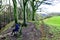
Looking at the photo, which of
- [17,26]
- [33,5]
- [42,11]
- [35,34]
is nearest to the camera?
[17,26]

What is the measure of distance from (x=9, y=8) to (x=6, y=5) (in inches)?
26.7

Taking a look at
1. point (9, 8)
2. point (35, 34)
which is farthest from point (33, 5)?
point (35, 34)

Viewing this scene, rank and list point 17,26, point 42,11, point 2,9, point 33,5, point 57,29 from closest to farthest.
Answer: point 17,26 → point 57,29 → point 33,5 → point 2,9 → point 42,11

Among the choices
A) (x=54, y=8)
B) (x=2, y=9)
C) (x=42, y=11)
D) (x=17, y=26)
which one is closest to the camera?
(x=17, y=26)

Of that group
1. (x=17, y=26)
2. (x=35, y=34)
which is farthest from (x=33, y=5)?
(x=17, y=26)

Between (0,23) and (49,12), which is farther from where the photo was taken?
(49,12)

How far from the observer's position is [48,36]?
14266mm

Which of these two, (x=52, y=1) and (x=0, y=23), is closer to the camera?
(x=0, y=23)

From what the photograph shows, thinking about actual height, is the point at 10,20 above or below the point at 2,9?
below

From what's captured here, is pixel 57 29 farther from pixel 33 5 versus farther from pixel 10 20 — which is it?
pixel 10 20

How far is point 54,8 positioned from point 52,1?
1.49m

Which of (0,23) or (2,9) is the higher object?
(2,9)

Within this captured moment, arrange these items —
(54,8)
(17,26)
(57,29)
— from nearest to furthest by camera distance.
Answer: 1. (17,26)
2. (57,29)
3. (54,8)

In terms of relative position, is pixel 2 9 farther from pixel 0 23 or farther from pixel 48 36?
pixel 48 36
